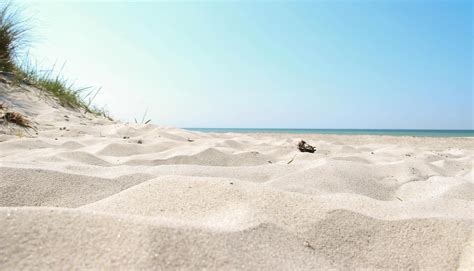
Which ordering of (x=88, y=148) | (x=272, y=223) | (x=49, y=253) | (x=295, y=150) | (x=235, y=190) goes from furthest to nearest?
(x=295, y=150), (x=88, y=148), (x=235, y=190), (x=272, y=223), (x=49, y=253)

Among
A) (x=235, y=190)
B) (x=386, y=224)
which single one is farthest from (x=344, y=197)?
(x=235, y=190)

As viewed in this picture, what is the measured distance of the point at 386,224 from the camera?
1055 mm

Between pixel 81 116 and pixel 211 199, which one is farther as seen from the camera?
pixel 81 116

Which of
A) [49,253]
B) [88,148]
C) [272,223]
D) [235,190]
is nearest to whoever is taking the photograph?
[49,253]

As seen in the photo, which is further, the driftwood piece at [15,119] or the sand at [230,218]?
the driftwood piece at [15,119]

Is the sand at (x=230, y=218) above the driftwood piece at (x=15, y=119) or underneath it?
underneath

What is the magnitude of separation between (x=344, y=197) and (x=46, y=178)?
3.38ft

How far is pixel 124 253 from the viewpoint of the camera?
70cm

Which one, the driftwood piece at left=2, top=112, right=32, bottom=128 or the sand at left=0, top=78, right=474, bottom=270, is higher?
the driftwood piece at left=2, top=112, right=32, bottom=128

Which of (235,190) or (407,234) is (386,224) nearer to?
(407,234)

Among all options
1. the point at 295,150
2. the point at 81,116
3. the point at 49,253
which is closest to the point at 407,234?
the point at 49,253

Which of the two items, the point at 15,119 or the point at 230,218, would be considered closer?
the point at 230,218

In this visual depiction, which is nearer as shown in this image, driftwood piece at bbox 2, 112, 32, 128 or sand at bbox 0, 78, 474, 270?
sand at bbox 0, 78, 474, 270

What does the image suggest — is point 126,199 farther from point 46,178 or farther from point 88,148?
point 88,148
